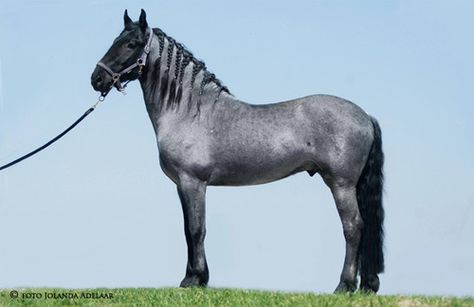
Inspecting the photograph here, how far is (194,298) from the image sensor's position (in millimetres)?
8344

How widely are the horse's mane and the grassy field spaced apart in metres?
2.05

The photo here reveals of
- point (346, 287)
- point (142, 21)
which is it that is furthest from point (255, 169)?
point (142, 21)

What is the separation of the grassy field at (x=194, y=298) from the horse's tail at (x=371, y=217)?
1.93 ft

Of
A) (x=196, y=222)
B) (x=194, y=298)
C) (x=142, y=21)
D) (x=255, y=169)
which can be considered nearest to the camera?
(x=194, y=298)

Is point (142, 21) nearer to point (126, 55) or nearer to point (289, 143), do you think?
point (126, 55)

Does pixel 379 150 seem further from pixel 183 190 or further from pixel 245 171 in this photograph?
pixel 183 190

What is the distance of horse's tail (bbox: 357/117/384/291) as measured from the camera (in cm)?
896

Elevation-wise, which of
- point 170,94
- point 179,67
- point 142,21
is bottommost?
point 170,94

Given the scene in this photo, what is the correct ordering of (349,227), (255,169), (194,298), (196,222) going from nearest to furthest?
(194,298) < (196,222) < (349,227) < (255,169)

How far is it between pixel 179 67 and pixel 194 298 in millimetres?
2446

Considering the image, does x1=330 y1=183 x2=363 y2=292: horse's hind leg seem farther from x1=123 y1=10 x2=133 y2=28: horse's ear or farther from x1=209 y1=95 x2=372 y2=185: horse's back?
x1=123 y1=10 x2=133 y2=28: horse's ear

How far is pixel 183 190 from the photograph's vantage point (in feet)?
29.0

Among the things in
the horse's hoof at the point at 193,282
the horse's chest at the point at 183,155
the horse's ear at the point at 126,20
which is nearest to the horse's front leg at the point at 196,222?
the horse's hoof at the point at 193,282

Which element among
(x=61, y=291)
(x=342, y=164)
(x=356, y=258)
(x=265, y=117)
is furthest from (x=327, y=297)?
(x=61, y=291)
